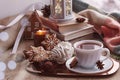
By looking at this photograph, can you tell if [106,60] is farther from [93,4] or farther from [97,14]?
[93,4]

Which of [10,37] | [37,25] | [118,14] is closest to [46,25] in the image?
[37,25]

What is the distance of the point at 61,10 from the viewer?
96 centimetres

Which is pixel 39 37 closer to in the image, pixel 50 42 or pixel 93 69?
pixel 50 42

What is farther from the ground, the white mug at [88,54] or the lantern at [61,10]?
the lantern at [61,10]

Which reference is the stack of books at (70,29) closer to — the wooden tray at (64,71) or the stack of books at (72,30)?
the stack of books at (72,30)

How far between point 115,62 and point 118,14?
27 centimetres

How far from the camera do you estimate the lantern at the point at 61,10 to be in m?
0.95

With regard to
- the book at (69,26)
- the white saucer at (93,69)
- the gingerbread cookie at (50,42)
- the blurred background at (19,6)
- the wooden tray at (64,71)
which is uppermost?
the blurred background at (19,6)

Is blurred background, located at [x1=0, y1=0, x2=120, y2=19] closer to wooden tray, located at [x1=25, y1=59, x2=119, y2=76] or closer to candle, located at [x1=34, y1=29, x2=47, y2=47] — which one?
candle, located at [x1=34, y1=29, x2=47, y2=47]

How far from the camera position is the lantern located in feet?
3.13

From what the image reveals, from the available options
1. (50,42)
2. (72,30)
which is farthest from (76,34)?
(50,42)

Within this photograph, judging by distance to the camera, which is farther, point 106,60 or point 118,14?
point 118,14

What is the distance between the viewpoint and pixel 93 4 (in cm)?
118

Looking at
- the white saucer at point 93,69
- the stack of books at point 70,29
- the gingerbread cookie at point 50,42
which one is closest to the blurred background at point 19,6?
the stack of books at point 70,29
